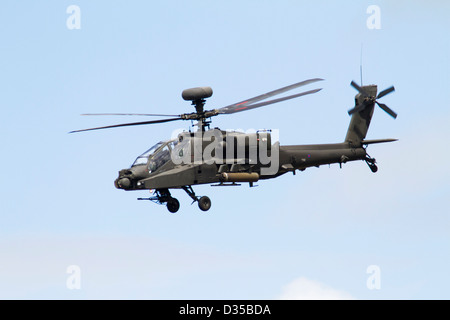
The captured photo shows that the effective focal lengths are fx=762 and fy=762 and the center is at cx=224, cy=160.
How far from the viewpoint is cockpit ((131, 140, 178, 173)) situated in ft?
106

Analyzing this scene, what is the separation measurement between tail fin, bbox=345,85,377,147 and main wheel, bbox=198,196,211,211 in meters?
9.03

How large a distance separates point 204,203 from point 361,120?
1070cm

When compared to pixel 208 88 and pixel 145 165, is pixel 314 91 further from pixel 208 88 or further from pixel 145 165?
pixel 145 165

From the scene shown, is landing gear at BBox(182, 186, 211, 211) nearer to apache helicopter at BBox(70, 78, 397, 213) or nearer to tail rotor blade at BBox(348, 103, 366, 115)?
apache helicopter at BBox(70, 78, 397, 213)

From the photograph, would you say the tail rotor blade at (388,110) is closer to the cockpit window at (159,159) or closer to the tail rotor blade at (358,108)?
the tail rotor blade at (358,108)

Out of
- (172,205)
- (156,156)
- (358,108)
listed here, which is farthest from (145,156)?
(358,108)

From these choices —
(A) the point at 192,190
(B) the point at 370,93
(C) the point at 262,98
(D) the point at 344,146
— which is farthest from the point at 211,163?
(B) the point at 370,93

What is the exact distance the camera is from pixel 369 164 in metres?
37.9

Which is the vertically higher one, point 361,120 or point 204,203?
point 361,120

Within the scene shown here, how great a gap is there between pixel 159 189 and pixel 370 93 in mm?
12655

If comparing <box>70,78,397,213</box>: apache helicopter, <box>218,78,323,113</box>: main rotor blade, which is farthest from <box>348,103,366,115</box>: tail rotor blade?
<box>218,78,323,113</box>: main rotor blade

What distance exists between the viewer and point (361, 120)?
3869 centimetres

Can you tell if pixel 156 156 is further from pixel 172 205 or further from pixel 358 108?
pixel 358 108

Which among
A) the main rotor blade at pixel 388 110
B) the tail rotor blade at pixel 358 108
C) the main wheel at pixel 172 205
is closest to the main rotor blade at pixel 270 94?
the main wheel at pixel 172 205
